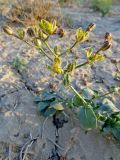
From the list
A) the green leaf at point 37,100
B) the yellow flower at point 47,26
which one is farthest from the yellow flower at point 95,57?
the green leaf at point 37,100

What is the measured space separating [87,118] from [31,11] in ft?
7.42

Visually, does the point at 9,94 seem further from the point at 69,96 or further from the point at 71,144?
the point at 71,144

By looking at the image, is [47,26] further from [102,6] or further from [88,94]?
[102,6]

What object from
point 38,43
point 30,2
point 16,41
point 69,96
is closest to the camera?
point 38,43

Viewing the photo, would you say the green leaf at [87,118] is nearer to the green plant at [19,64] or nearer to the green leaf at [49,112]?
the green leaf at [49,112]

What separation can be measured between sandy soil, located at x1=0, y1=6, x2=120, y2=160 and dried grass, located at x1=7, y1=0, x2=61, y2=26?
43 centimetres

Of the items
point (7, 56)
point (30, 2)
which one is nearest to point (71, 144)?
point (7, 56)

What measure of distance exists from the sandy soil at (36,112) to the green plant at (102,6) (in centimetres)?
132

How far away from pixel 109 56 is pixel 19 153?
1631mm

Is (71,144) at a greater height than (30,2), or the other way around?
(30,2)

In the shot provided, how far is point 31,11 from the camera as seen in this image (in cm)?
469

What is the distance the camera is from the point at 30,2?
4.70m

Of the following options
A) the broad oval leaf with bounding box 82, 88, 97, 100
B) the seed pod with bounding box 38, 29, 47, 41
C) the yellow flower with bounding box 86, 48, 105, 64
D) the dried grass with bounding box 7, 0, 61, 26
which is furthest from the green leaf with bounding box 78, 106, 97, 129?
the dried grass with bounding box 7, 0, 61, 26

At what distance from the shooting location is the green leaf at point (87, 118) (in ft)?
9.13
